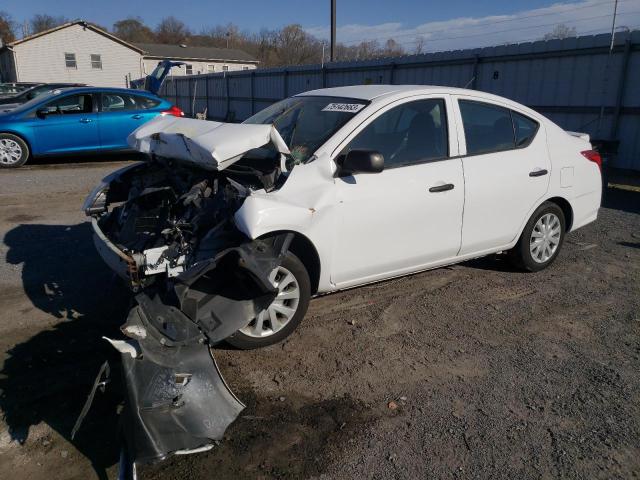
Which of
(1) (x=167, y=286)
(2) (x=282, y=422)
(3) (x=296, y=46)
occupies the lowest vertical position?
(2) (x=282, y=422)

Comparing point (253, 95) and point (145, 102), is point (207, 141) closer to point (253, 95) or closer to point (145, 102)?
point (145, 102)

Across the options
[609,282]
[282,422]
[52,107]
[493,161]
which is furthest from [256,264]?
[52,107]

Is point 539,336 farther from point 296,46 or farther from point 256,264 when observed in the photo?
point 296,46

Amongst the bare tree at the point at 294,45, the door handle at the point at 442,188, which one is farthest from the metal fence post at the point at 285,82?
the bare tree at the point at 294,45

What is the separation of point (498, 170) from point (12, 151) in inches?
408

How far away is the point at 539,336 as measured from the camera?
4.23 m

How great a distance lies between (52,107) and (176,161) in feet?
27.9

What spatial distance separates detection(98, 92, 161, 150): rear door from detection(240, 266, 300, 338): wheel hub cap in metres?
9.16

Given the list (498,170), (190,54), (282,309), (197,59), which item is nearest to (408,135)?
(498,170)

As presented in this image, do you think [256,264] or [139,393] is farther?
[256,264]

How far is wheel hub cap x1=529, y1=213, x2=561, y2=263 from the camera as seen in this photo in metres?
5.38

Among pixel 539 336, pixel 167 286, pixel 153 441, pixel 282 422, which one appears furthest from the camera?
pixel 539 336

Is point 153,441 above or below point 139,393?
below

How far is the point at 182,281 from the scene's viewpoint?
10.7ft
